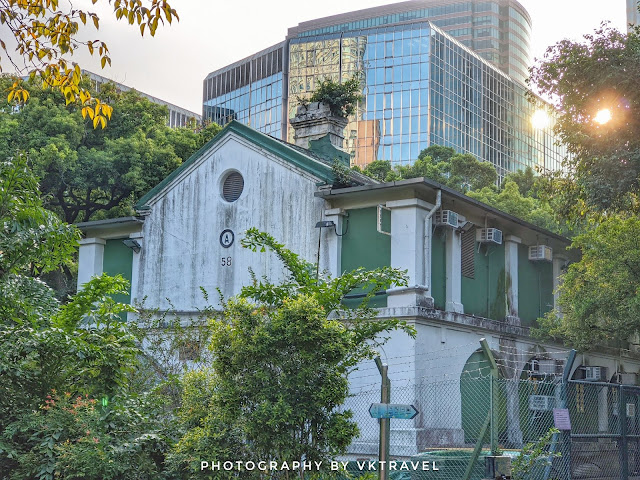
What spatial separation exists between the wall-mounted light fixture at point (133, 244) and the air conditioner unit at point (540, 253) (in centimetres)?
1152

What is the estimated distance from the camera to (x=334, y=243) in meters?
22.5

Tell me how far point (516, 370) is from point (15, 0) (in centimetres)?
1871

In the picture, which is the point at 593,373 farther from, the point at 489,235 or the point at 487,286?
the point at 489,235

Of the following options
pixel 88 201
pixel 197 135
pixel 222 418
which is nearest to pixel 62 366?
pixel 222 418

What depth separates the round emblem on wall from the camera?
954 inches

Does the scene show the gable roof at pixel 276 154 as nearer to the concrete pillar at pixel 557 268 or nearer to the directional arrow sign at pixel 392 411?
the concrete pillar at pixel 557 268

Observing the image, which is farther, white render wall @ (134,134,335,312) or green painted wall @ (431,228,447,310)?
white render wall @ (134,134,335,312)

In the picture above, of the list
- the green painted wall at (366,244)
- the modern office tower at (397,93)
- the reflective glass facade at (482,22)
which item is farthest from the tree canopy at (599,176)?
the reflective glass facade at (482,22)

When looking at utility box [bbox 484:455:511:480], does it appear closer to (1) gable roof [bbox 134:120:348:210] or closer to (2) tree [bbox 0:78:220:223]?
(1) gable roof [bbox 134:120:348:210]

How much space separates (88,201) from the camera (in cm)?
3406

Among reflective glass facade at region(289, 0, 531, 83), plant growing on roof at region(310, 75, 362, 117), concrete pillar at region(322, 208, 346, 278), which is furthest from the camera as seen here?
reflective glass facade at region(289, 0, 531, 83)

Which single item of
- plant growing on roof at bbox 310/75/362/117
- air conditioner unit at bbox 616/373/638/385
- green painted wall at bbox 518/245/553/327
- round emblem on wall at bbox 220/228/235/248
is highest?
plant growing on roof at bbox 310/75/362/117

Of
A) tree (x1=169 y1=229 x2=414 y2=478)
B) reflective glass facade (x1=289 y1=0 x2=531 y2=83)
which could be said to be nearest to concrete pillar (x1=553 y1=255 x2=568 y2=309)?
tree (x1=169 y1=229 x2=414 y2=478)

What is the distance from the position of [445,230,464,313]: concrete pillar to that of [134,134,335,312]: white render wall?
3068mm
